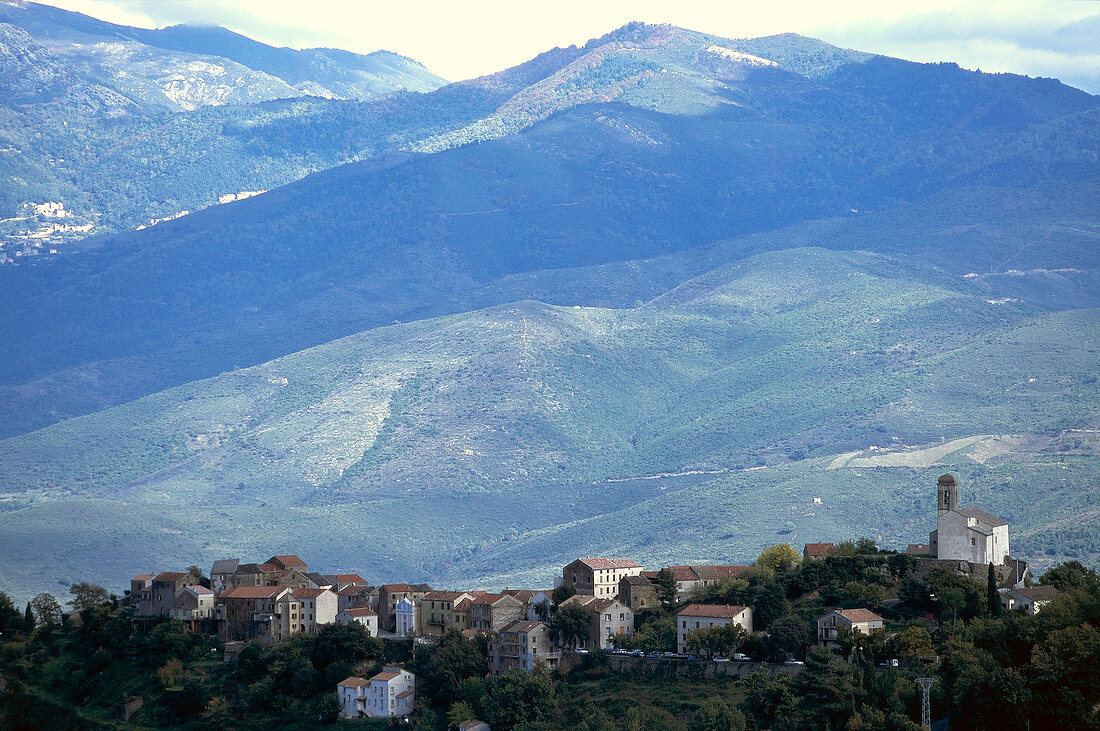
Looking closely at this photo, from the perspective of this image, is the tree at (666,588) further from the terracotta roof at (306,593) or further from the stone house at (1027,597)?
the terracotta roof at (306,593)

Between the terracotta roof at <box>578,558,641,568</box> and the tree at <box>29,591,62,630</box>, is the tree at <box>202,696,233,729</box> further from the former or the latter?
the terracotta roof at <box>578,558,641,568</box>

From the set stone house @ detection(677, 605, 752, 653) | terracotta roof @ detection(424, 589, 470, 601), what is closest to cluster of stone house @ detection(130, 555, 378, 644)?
terracotta roof @ detection(424, 589, 470, 601)

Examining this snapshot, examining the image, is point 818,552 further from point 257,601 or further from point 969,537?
point 257,601

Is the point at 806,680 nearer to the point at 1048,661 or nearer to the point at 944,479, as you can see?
the point at 1048,661

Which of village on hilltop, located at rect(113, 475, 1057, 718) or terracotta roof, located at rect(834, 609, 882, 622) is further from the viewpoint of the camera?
village on hilltop, located at rect(113, 475, 1057, 718)

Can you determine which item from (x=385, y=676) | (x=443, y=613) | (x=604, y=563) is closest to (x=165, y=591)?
(x=443, y=613)

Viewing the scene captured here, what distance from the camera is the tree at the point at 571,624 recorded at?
76.9 m

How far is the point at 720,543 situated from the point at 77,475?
287ft

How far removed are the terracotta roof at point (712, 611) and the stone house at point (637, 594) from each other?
4733mm

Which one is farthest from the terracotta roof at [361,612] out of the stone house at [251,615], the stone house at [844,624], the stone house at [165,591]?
the stone house at [844,624]

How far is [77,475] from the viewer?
199m

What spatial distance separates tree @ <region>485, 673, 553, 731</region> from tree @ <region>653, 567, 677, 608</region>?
9225 mm

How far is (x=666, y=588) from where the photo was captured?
8062cm

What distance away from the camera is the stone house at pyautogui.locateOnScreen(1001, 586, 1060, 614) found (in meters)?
69.1
